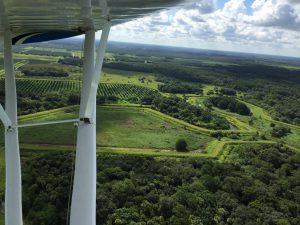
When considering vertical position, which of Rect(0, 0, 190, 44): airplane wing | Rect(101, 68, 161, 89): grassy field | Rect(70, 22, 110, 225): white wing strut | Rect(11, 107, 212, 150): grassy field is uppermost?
Rect(0, 0, 190, 44): airplane wing

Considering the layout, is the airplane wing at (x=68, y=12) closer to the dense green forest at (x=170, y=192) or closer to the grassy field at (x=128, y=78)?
the dense green forest at (x=170, y=192)

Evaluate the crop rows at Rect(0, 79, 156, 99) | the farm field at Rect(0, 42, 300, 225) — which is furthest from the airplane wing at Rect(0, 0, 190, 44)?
the crop rows at Rect(0, 79, 156, 99)

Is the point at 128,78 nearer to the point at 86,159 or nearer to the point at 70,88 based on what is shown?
the point at 70,88

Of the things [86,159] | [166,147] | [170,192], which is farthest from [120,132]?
[86,159]

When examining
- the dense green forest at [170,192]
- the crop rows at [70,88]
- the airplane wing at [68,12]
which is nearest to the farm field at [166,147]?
the dense green forest at [170,192]

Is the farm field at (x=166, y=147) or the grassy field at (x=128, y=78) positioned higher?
the grassy field at (x=128, y=78)

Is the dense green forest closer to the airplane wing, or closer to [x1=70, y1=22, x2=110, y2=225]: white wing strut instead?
[x1=70, y1=22, x2=110, y2=225]: white wing strut
